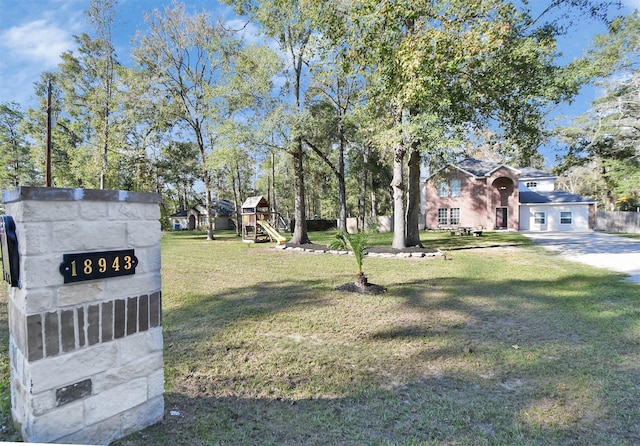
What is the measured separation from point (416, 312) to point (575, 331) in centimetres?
194

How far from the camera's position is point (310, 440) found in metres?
2.06

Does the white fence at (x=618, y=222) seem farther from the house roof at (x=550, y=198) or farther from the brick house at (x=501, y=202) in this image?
the house roof at (x=550, y=198)

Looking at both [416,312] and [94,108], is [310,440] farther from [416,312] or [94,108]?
[94,108]

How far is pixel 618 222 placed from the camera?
2308 centimetres

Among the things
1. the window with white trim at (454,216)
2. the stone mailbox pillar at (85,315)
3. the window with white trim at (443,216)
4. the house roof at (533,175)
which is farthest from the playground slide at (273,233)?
the house roof at (533,175)

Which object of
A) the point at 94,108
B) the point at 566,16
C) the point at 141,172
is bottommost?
the point at 141,172

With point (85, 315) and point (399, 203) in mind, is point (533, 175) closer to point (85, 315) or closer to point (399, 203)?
point (399, 203)

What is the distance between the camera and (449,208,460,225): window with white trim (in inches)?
1041

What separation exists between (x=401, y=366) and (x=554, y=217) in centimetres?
2721

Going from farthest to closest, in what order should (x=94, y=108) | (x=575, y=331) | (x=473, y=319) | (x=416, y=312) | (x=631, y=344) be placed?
(x=94, y=108) < (x=416, y=312) < (x=473, y=319) < (x=575, y=331) < (x=631, y=344)

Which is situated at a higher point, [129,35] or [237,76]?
[129,35]

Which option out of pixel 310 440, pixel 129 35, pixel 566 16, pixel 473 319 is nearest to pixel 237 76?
pixel 129 35

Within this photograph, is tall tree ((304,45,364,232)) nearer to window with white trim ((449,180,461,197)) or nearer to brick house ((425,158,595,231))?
brick house ((425,158,595,231))

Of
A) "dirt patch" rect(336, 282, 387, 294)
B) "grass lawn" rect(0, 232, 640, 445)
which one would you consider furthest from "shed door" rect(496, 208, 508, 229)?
"dirt patch" rect(336, 282, 387, 294)
